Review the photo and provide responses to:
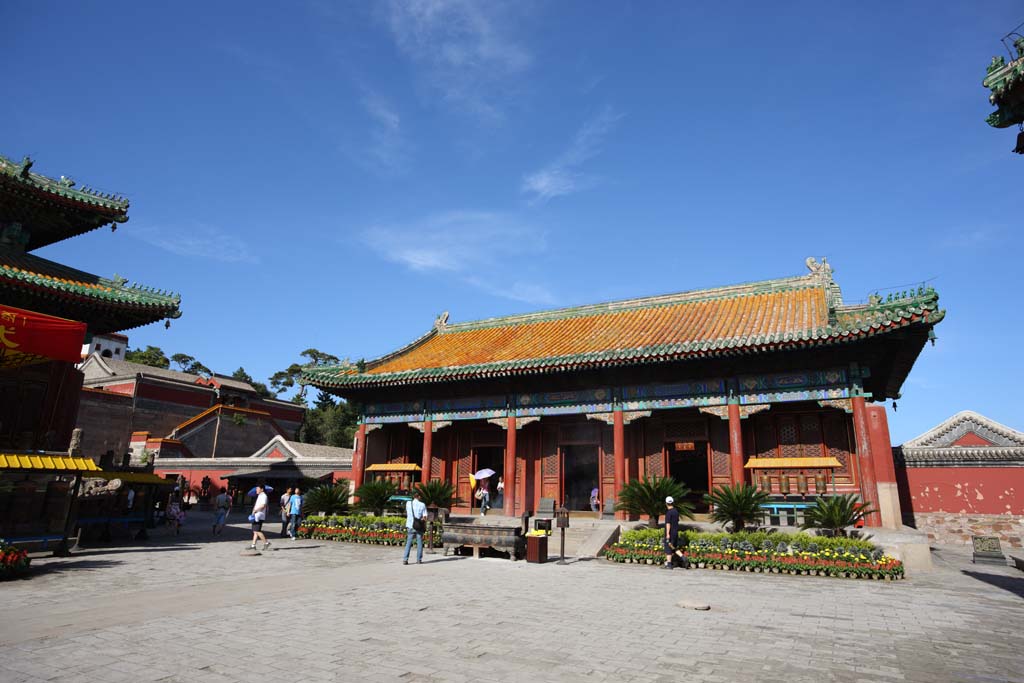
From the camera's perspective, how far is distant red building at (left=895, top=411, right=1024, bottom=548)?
19.7m

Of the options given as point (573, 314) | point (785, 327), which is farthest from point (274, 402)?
point (785, 327)

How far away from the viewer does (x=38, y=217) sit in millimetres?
17875

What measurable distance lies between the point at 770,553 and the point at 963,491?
43.0 feet

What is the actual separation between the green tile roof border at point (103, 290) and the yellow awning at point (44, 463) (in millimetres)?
4837

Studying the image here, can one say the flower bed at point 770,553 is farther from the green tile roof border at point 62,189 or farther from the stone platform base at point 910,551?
the green tile roof border at point 62,189

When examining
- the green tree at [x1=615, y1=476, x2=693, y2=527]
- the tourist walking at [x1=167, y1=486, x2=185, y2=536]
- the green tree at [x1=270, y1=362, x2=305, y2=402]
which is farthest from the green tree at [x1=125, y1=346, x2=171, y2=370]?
the green tree at [x1=615, y1=476, x2=693, y2=527]

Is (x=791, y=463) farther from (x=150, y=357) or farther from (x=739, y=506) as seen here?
(x=150, y=357)

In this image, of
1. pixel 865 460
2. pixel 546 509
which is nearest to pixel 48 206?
Answer: pixel 546 509

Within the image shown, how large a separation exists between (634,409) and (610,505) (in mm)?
2964

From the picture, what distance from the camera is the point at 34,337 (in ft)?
45.9

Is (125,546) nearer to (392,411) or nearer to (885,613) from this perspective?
(392,411)

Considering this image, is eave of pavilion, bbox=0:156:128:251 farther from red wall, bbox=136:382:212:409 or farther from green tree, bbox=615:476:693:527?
red wall, bbox=136:382:212:409

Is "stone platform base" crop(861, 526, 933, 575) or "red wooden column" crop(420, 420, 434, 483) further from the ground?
"red wooden column" crop(420, 420, 434, 483)

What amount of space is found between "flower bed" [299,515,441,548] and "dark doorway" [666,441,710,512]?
8205mm
